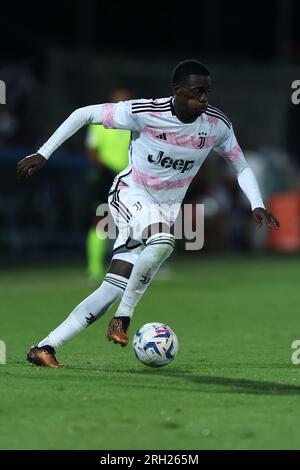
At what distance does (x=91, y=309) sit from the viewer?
26.6 ft

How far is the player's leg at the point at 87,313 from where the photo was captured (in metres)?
8.12

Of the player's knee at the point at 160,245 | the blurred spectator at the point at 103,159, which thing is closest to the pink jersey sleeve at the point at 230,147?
the player's knee at the point at 160,245

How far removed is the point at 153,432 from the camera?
6008 millimetres

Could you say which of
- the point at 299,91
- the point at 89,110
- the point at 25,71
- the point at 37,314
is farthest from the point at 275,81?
the point at 89,110

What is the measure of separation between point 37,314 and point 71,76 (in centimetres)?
1327

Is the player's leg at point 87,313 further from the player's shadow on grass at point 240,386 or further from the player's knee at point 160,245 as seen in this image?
the player's shadow on grass at point 240,386

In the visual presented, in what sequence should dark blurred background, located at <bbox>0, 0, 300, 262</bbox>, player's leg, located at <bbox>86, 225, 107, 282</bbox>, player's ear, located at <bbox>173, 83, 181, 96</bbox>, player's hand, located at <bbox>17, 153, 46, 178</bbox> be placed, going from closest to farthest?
player's hand, located at <bbox>17, 153, 46, 178</bbox> → player's ear, located at <bbox>173, 83, 181, 96</bbox> → player's leg, located at <bbox>86, 225, 107, 282</bbox> → dark blurred background, located at <bbox>0, 0, 300, 262</bbox>

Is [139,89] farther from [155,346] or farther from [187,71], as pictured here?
[155,346]

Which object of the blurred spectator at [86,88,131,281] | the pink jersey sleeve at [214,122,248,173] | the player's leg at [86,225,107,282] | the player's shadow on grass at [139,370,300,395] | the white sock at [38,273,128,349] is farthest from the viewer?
the player's leg at [86,225,107,282]

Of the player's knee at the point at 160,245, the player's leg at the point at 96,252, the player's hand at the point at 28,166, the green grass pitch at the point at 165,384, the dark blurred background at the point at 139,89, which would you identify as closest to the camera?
the green grass pitch at the point at 165,384

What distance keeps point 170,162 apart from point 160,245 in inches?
A: 26.4

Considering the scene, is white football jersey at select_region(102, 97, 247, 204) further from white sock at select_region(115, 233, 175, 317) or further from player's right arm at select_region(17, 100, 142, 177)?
white sock at select_region(115, 233, 175, 317)

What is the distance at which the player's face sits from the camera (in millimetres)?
7844

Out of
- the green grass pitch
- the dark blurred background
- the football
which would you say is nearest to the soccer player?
the football
